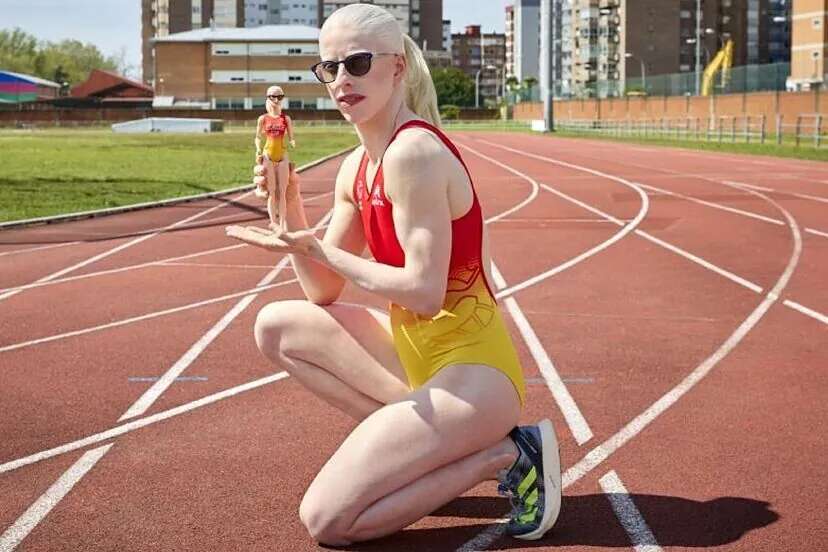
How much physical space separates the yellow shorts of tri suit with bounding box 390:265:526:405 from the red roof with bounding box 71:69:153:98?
147m

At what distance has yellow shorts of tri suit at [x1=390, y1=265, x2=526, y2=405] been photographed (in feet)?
15.4

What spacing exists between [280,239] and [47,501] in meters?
1.60

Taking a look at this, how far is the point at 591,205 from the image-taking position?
22.0 m

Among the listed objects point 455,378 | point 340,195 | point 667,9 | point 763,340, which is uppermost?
point 667,9

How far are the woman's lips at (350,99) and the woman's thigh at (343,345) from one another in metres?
0.82

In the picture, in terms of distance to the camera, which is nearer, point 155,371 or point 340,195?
point 340,195

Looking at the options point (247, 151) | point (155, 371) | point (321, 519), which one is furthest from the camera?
point (247, 151)

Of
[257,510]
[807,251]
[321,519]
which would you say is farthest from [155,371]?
[807,251]

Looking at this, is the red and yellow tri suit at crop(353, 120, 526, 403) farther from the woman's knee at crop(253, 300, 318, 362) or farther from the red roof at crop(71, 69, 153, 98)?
the red roof at crop(71, 69, 153, 98)

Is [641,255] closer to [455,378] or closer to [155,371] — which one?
[155,371]

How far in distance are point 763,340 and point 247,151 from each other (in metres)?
43.7

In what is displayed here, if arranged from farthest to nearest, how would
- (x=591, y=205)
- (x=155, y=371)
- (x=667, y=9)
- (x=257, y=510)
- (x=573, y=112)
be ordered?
(x=667, y=9)
(x=573, y=112)
(x=591, y=205)
(x=155, y=371)
(x=257, y=510)

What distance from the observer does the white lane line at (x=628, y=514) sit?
4.70m

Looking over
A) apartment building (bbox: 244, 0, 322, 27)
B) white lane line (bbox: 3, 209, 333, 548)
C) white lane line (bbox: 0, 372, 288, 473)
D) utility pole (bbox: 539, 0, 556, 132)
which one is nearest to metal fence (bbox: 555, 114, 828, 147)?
utility pole (bbox: 539, 0, 556, 132)
